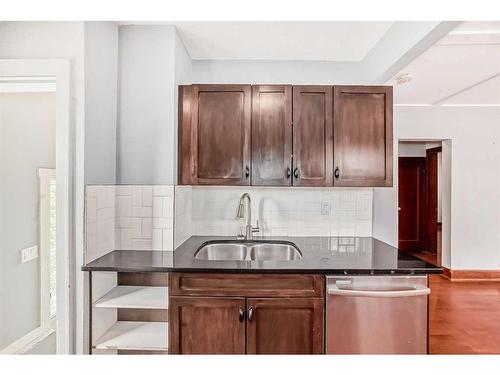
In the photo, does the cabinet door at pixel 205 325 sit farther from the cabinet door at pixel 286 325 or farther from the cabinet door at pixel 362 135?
the cabinet door at pixel 362 135

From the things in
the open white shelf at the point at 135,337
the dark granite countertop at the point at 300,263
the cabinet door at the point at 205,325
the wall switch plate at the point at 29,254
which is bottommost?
the open white shelf at the point at 135,337

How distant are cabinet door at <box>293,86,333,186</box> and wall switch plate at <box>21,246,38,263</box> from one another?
2.00 meters

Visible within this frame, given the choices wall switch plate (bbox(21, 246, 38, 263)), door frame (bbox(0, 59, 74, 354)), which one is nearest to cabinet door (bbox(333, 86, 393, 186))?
door frame (bbox(0, 59, 74, 354))

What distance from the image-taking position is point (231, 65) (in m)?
3.00

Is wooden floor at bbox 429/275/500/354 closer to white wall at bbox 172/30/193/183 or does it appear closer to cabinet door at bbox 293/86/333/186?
cabinet door at bbox 293/86/333/186

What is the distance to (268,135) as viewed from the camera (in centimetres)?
258

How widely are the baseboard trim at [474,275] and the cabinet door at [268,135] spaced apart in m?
3.77

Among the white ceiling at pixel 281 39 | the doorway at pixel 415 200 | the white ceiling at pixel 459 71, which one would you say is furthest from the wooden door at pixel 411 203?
the white ceiling at pixel 281 39

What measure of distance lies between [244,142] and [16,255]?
5.92 ft

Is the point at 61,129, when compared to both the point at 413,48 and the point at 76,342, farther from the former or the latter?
the point at 413,48

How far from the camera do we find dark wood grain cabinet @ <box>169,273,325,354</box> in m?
1.97

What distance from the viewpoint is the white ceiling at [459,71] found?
2.46 meters

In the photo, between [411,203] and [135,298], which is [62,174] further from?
[411,203]
